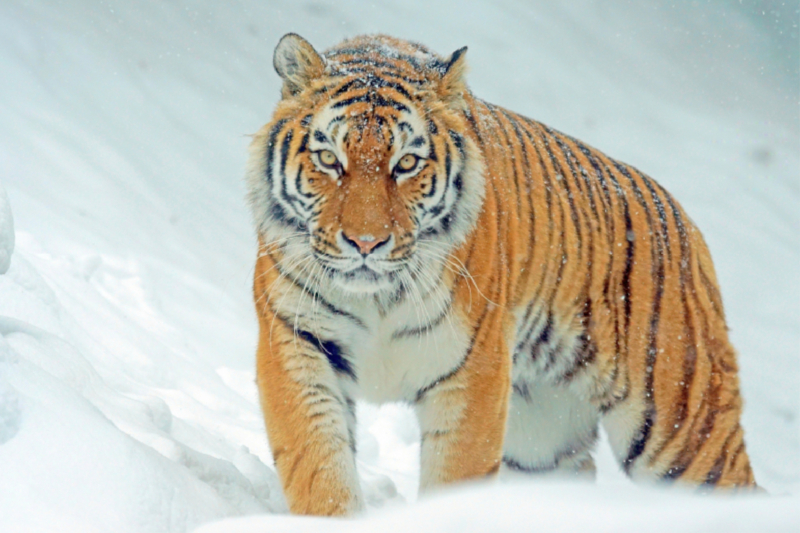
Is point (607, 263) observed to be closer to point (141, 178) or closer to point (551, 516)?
point (551, 516)

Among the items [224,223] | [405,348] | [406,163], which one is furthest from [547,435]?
[224,223]

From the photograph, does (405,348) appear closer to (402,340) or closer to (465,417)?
(402,340)

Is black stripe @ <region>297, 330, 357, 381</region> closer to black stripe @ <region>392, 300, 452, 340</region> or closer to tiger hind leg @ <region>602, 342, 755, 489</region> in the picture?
black stripe @ <region>392, 300, 452, 340</region>

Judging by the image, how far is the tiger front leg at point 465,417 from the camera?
2.19m

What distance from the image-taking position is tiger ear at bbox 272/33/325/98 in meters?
2.16

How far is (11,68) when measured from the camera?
6.31 meters

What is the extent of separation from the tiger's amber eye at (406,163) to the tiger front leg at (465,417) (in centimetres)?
48

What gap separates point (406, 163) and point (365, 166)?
0.40ft

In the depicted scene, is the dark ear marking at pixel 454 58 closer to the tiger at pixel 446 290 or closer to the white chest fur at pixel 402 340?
the tiger at pixel 446 290

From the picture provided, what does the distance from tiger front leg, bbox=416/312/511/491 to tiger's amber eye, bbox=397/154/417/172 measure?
0.48 meters

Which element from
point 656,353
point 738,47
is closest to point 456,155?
point 656,353

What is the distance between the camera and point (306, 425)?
2059 mm

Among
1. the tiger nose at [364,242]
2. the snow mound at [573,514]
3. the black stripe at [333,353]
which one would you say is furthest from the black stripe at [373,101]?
the snow mound at [573,514]

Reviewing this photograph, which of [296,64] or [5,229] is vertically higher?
[296,64]
